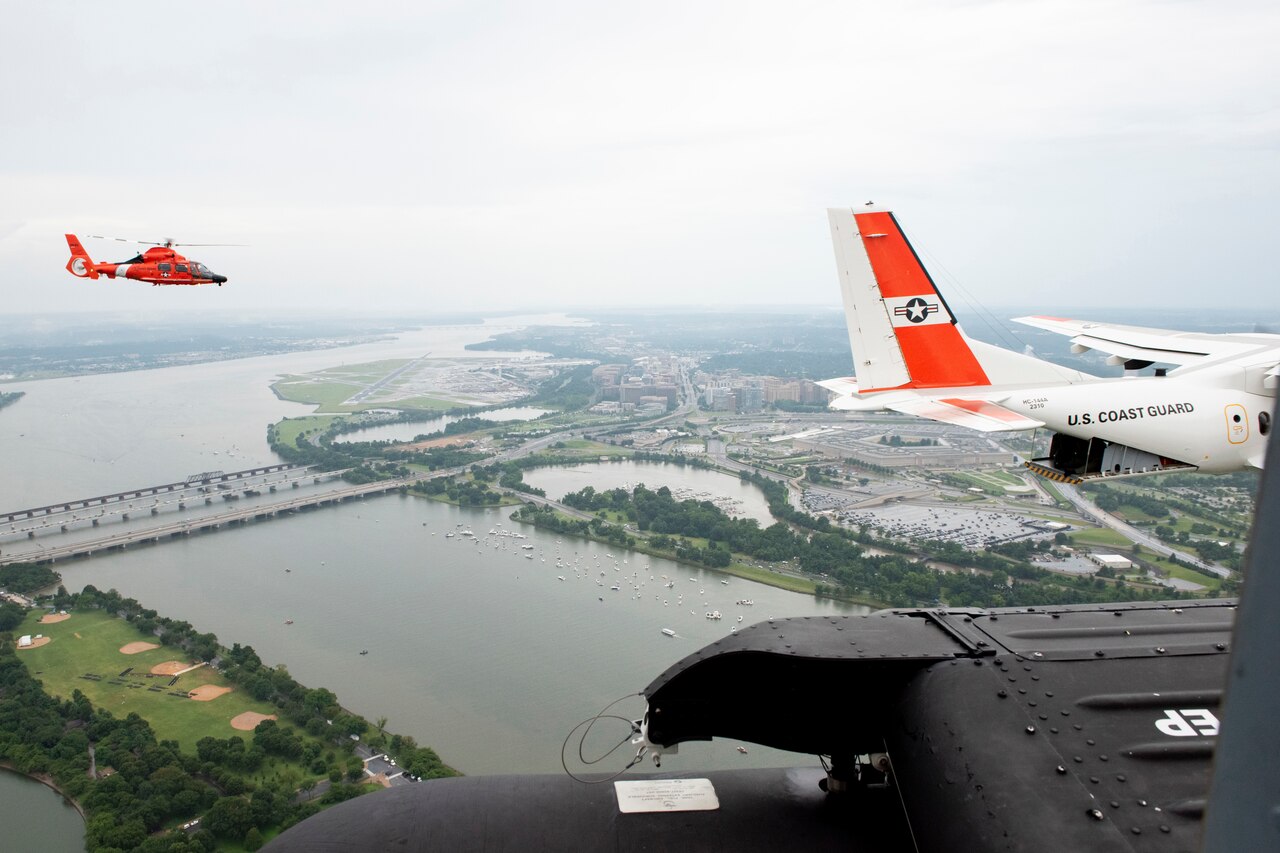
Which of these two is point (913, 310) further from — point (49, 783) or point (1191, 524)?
point (1191, 524)

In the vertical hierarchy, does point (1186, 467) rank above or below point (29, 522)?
above

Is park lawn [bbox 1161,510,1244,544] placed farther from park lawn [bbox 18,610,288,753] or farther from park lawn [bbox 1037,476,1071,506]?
park lawn [bbox 18,610,288,753]

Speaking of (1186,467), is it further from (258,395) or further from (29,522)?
(258,395)

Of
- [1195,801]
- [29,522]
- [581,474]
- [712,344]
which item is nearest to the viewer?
[1195,801]

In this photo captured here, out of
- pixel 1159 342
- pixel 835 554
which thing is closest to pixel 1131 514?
pixel 835 554

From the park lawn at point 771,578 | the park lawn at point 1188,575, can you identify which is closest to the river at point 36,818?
the park lawn at point 771,578

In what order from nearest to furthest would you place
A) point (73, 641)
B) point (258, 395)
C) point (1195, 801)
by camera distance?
point (1195, 801) < point (73, 641) < point (258, 395)

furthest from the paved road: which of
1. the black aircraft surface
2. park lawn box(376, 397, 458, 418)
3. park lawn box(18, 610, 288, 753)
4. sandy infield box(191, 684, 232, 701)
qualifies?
park lawn box(376, 397, 458, 418)

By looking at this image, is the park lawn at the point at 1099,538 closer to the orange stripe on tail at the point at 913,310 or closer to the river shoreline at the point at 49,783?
the orange stripe on tail at the point at 913,310

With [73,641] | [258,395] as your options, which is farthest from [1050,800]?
[258,395]
